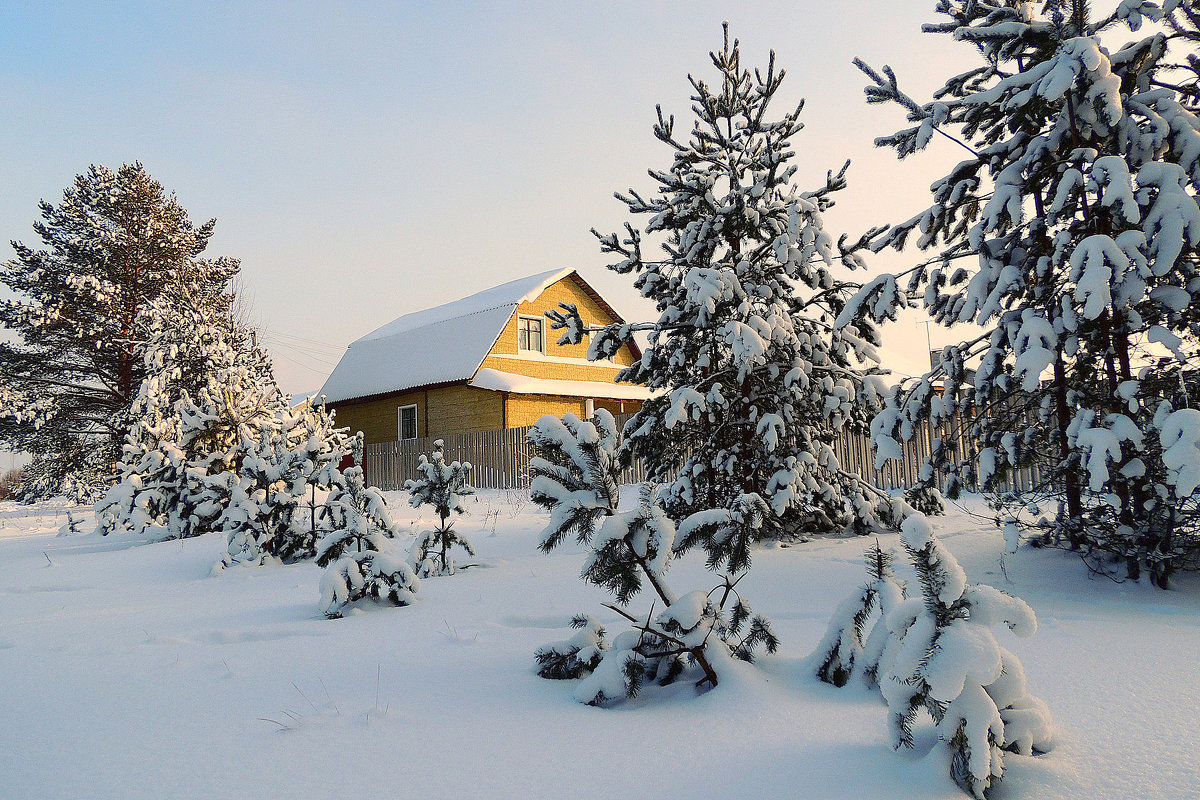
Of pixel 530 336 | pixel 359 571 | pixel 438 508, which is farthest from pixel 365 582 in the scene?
pixel 530 336

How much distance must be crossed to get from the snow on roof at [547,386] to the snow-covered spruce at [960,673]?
1627 cm

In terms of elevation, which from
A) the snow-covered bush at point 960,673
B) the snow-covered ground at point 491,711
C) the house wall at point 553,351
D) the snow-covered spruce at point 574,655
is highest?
the house wall at point 553,351

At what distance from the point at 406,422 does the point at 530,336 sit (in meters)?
5.60

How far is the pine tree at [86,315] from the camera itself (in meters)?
19.0

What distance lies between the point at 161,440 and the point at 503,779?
10.0 metres

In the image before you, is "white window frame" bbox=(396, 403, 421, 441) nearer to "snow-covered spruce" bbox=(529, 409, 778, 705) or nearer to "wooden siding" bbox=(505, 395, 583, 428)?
"wooden siding" bbox=(505, 395, 583, 428)

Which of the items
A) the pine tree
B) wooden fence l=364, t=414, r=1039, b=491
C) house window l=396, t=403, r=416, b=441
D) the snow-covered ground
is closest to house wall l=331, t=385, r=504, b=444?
house window l=396, t=403, r=416, b=441

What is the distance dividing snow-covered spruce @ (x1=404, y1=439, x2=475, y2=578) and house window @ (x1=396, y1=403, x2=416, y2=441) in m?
18.5

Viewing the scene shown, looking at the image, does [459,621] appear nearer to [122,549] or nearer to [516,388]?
A: [122,549]

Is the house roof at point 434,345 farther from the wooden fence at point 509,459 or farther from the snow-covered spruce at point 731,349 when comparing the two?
the snow-covered spruce at point 731,349

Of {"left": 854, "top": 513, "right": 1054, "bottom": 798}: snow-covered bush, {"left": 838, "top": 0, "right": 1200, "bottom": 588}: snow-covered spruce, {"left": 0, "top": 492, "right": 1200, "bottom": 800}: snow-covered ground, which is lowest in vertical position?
{"left": 0, "top": 492, "right": 1200, "bottom": 800}: snow-covered ground

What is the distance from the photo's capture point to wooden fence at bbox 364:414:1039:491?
12.1 metres

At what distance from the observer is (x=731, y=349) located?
245 inches

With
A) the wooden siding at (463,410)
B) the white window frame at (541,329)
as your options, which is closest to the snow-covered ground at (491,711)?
the wooden siding at (463,410)
